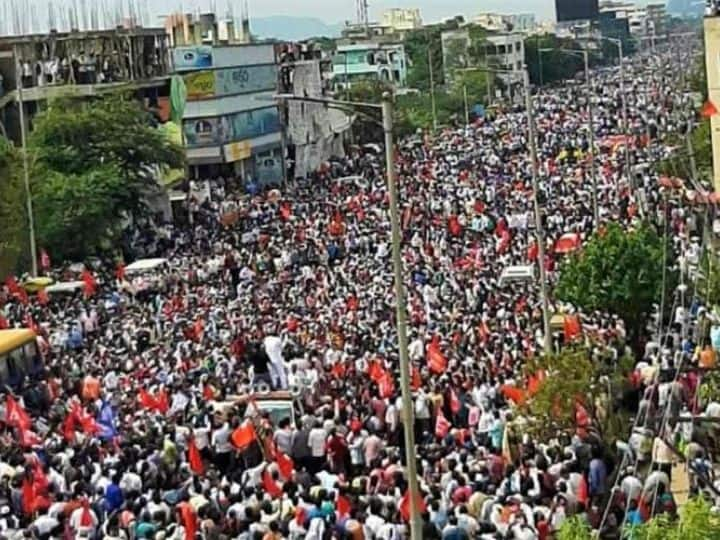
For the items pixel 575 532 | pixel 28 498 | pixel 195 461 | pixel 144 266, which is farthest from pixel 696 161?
pixel 575 532

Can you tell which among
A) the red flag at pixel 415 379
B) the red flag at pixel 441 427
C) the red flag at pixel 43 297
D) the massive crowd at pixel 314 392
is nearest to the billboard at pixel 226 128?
the massive crowd at pixel 314 392

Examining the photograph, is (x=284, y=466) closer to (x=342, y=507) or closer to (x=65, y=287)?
(x=342, y=507)

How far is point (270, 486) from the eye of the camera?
1622 cm

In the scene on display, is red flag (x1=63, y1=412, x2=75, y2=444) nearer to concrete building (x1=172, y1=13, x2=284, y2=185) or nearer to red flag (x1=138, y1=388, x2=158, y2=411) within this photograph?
red flag (x1=138, y1=388, x2=158, y2=411)

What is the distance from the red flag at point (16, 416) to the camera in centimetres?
1980

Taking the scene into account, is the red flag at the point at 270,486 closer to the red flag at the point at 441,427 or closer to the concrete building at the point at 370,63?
the red flag at the point at 441,427

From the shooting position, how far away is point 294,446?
18234 mm

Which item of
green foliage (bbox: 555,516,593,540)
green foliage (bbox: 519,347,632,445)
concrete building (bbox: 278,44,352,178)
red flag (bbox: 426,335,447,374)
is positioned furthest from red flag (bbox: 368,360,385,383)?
concrete building (bbox: 278,44,352,178)

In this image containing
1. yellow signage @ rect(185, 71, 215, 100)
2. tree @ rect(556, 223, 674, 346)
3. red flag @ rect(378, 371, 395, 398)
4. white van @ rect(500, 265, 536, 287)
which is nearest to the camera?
red flag @ rect(378, 371, 395, 398)

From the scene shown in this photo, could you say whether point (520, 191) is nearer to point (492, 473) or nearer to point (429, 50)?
point (492, 473)

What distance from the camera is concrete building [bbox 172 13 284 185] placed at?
64750 millimetres

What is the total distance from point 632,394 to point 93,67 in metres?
42.0

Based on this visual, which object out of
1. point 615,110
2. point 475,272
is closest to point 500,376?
point 475,272

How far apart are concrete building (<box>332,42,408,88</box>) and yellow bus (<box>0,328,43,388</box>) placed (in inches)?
3161
